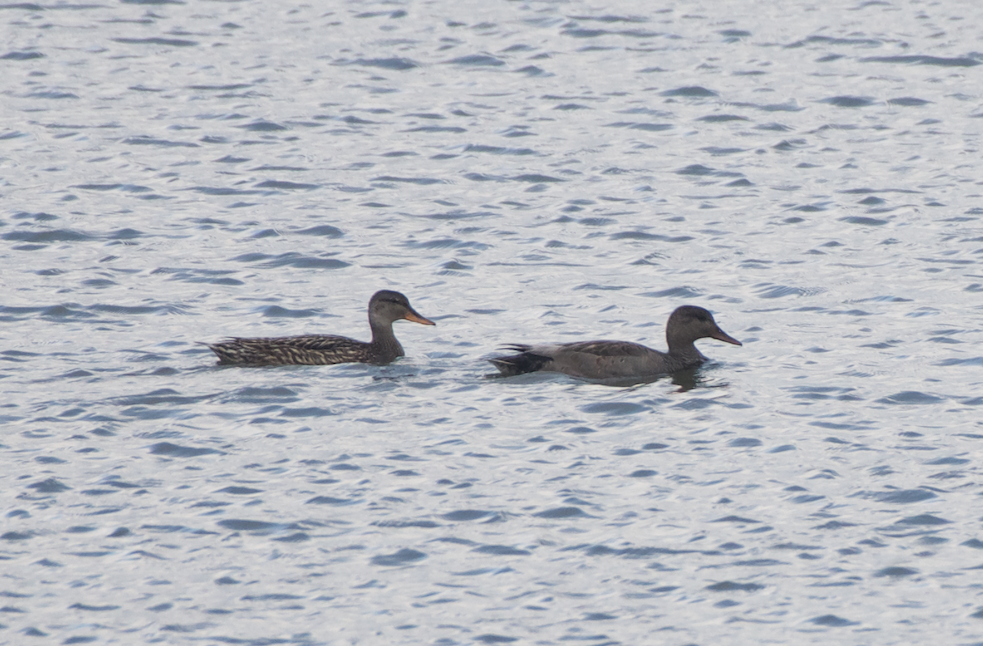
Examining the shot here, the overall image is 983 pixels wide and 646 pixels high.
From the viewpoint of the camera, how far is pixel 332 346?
1290cm

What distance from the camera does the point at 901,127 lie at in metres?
20.1

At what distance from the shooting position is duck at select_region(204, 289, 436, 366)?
41.5 feet

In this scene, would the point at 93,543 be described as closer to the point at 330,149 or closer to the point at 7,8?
the point at 330,149

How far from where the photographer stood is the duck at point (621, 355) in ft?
41.2

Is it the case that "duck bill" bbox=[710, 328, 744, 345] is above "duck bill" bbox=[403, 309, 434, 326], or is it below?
below

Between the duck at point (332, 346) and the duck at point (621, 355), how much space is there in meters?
1.03

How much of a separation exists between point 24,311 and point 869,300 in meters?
7.16

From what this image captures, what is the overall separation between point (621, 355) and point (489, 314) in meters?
1.88

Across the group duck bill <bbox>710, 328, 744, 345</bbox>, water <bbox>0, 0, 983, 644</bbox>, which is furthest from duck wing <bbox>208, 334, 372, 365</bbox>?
duck bill <bbox>710, 328, 744, 345</bbox>

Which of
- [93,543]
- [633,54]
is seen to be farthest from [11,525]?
[633,54]

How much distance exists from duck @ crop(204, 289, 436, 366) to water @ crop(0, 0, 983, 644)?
164 millimetres

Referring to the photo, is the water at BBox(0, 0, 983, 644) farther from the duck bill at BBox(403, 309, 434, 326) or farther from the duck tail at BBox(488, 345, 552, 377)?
the duck bill at BBox(403, 309, 434, 326)

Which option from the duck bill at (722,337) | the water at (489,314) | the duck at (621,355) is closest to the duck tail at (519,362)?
the duck at (621,355)

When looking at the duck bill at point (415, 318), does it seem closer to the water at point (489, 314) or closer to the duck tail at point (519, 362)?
the water at point (489, 314)
